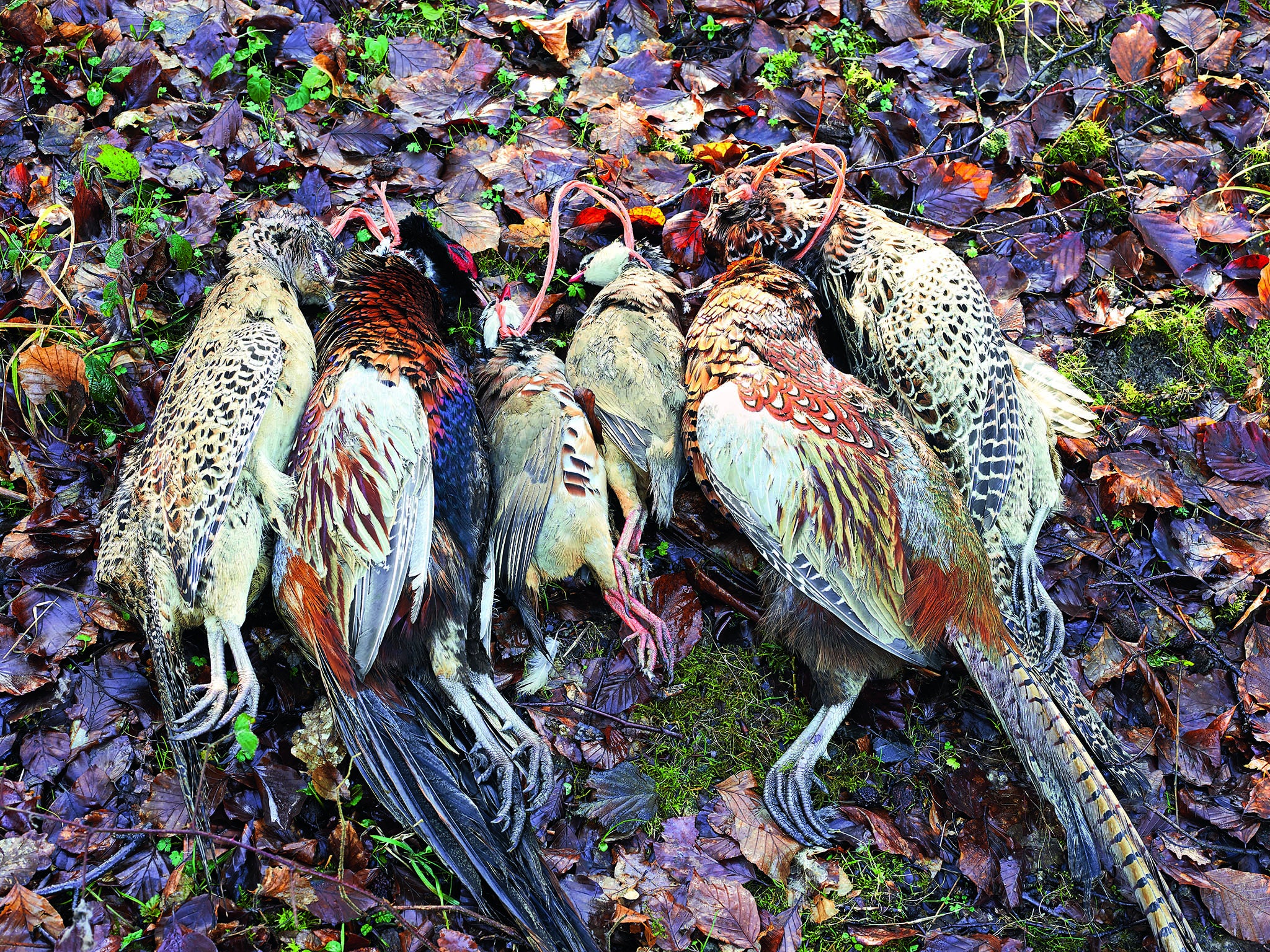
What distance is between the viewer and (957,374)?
133 inches

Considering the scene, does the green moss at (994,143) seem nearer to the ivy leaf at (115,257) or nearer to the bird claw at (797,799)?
the bird claw at (797,799)

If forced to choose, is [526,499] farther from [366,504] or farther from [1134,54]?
→ [1134,54]

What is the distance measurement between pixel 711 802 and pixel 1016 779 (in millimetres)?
1030

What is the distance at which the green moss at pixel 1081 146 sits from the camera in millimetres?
4426

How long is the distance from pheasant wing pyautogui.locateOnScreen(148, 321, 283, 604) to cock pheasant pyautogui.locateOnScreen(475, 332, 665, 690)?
0.81 metres

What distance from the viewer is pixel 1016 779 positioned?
3193 millimetres

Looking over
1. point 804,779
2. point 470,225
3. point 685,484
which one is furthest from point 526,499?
point 470,225

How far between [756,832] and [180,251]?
2943mm

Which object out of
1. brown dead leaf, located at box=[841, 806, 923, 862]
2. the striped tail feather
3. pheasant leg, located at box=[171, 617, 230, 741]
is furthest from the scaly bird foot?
pheasant leg, located at box=[171, 617, 230, 741]

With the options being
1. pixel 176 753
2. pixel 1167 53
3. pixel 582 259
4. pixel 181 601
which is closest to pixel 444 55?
pixel 582 259

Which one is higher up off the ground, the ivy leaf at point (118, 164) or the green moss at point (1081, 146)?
the ivy leaf at point (118, 164)

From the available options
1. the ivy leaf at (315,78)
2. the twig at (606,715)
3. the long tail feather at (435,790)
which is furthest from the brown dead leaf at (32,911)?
the ivy leaf at (315,78)

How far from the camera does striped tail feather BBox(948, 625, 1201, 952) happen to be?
2.75 meters

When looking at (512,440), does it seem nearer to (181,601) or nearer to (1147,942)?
(181,601)
